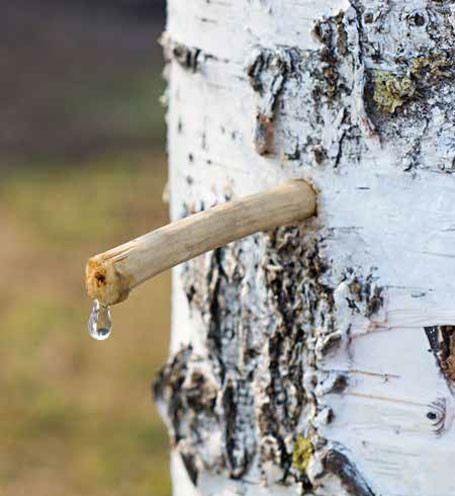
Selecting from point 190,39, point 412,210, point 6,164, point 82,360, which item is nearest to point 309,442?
point 412,210

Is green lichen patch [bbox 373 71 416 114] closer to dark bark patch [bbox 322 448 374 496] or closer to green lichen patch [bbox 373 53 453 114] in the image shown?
green lichen patch [bbox 373 53 453 114]

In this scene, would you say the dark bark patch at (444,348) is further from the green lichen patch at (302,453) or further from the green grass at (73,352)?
the green grass at (73,352)

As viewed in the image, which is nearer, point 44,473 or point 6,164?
point 44,473

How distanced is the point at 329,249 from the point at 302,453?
17 cm

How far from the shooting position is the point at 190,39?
A: 890mm

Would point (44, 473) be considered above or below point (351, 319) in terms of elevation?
below

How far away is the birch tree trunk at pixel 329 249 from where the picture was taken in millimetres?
740

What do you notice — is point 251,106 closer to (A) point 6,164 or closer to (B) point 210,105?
(B) point 210,105

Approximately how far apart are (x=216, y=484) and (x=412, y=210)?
1.09ft

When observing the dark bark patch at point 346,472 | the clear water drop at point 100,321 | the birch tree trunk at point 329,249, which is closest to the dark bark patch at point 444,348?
the birch tree trunk at point 329,249

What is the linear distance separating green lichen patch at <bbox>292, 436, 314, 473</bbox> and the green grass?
6.76ft

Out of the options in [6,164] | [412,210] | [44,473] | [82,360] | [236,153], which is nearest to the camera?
[412,210]

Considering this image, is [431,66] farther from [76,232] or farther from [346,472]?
[76,232]

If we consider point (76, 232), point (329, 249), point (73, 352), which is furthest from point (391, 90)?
point (76, 232)
